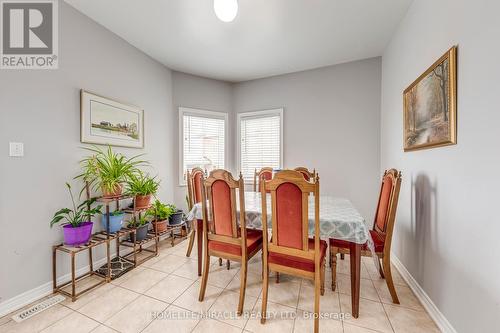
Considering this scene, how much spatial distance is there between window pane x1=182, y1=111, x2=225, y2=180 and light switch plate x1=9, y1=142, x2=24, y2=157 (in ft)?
6.94

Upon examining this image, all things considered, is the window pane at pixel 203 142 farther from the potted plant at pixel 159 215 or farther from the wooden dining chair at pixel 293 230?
the wooden dining chair at pixel 293 230

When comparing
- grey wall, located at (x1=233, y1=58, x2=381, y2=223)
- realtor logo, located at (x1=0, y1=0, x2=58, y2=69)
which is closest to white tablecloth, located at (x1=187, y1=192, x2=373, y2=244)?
grey wall, located at (x1=233, y1=58, x2=381, y2=223)

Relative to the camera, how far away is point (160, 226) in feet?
9.22

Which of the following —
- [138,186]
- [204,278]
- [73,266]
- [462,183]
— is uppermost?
[462,183]

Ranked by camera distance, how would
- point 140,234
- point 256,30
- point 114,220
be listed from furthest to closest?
1. point 140,234
2. point 256,30
3. point 114,220

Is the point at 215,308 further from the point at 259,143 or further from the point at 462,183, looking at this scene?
the point at 259,143

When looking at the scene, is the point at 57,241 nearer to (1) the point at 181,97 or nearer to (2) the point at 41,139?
(2) the point at 41,139

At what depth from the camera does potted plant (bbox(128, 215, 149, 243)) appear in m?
2.54

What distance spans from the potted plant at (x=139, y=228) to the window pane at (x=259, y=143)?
199cm

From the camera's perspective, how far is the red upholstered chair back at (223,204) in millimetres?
1692

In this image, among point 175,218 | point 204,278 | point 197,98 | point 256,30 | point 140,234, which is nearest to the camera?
point 204,278

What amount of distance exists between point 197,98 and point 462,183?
147 inches

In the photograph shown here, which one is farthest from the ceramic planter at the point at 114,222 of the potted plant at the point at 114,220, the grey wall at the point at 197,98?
the grey wall at the point at 197,98

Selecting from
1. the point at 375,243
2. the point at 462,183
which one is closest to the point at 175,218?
the point at 375,243
